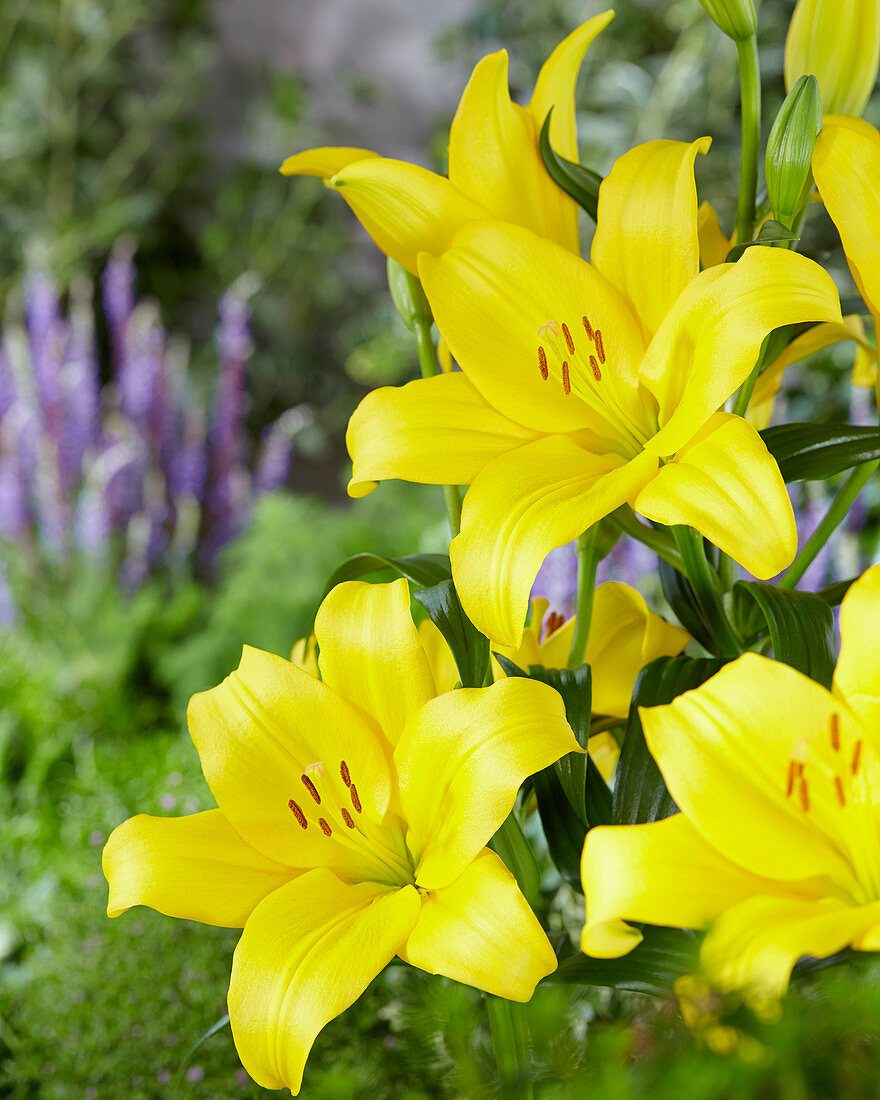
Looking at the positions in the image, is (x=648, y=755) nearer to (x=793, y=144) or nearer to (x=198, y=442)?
(x=793, y=144)

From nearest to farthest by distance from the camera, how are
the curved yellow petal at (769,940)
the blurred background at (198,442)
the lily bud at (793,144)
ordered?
the curved yellow petal at (769,940) < the lily bud at (793,144) < the blurred background at (198,442)

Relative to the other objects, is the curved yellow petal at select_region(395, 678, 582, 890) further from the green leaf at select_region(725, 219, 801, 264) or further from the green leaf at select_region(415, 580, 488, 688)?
the green leaf at select_region(725, 219, 801, 264)

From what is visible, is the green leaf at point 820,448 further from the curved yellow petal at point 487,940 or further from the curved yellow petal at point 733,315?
the curved yellow petal at point 487,940

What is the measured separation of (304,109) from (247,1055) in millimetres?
2868

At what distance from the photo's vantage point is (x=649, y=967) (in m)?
0.31

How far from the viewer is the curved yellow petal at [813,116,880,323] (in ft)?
0.98

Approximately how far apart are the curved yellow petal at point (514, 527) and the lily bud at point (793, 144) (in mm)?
110

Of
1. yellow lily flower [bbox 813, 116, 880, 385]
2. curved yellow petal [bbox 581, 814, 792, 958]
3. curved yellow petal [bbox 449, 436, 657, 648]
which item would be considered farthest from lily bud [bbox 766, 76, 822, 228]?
curved yellow petal [bbox 581, 814, 792, 958]

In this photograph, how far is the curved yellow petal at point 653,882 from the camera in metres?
0.23

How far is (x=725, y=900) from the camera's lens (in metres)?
0.25

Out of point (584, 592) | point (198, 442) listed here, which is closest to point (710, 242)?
point (584, 592)

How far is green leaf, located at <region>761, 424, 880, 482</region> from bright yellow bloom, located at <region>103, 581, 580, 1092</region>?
135 mm

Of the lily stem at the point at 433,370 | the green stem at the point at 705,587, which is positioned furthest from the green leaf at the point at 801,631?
the lily stem at the point at 433,370

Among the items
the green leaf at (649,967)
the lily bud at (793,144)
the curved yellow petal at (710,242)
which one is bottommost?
the green leaf at (649,967)
